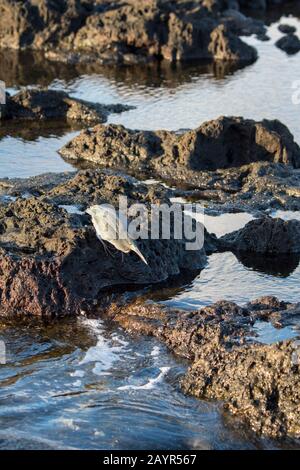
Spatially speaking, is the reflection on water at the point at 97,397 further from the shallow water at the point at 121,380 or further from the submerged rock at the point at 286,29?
the submerged rock at the point at 286,29

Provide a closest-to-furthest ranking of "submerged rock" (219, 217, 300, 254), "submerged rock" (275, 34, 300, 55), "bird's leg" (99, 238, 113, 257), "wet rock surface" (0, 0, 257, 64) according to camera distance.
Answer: "bird's leg" (99, 238, 113, 257) → "submerged rock" (219, 217, 300, 254) → "wet rock surface" (0, 0, 257, 64) → "submerged rock" (275, 34, 300, 55)

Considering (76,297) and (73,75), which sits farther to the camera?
(73,75)

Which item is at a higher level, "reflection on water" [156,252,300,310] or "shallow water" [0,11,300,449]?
"reflection on water" [156,252,300,310]

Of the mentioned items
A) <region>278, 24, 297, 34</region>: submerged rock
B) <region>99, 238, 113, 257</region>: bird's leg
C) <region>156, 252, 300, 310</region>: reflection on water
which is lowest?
<region>156, 252, 300, 310</region>: reflection on water

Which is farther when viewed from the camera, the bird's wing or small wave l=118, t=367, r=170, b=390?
the bird's wing

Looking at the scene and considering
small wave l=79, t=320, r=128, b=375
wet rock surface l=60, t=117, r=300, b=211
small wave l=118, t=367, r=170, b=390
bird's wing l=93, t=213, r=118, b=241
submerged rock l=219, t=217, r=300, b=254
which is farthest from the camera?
wet rock surface l=60, t=117, r=300, b=211

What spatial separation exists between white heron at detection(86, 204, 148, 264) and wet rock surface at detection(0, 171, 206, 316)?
445 mm

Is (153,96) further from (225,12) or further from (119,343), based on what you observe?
(119,343)

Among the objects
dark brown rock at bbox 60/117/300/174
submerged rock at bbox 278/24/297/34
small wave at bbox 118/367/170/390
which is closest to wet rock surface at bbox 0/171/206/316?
small wave at bbox 118/367/170/390

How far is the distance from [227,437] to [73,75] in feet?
64.6

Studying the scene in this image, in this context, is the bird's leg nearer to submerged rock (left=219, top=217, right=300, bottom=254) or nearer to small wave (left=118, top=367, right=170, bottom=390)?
small wave (left=118, top=367, right=170, bottom=390)

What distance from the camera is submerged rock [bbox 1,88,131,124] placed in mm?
22406

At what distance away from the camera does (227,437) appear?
925cm
